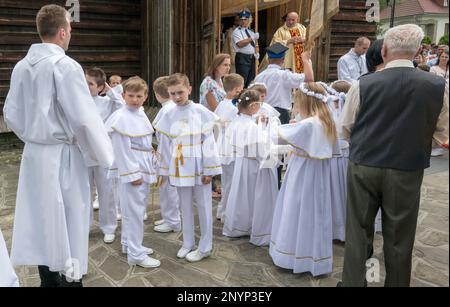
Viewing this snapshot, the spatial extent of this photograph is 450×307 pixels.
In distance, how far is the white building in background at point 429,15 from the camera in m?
2.81

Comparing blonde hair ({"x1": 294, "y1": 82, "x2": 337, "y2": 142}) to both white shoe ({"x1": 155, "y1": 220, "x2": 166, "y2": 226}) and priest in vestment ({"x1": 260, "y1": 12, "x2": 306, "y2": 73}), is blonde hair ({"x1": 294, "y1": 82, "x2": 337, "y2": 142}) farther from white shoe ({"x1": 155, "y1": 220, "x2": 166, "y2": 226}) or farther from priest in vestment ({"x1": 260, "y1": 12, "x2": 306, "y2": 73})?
priest in vestment ({"x1": 260, "y1": 12, "x2": 306, "y2": 73})

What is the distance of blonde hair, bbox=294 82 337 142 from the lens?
3838 mm

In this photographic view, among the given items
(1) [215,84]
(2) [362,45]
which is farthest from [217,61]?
(2) [362,45]

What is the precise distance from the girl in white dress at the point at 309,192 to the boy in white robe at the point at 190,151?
0.68 m

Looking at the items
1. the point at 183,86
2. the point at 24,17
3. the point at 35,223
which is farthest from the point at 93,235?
the point at 24,17

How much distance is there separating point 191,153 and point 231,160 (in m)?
1.09

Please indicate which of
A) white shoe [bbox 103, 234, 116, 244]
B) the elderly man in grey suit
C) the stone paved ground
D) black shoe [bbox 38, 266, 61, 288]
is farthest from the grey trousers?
white shoe [bbox 103, 234, 116, 244]

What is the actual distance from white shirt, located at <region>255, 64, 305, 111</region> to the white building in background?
1.56 m

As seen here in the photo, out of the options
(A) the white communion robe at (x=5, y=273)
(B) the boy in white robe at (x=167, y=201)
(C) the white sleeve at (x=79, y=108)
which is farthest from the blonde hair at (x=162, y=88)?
(A) the white communion robe at (x=5, y=273)

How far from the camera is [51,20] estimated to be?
3234 mm

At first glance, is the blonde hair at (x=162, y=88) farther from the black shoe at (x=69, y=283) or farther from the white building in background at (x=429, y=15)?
the white building in background at (x=429, y=15)
